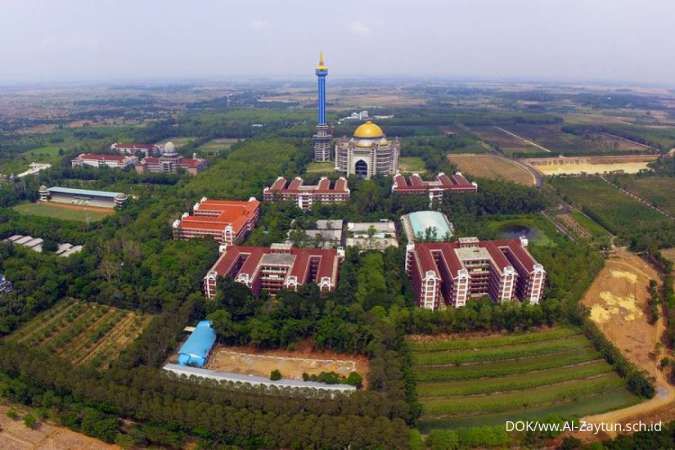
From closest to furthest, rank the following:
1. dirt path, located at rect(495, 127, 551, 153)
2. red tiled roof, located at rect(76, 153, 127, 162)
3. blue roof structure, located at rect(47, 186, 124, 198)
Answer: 1. blue roof structure, located at rect(47, 186, 124, 198)
2. red tiled roof, located at rect(76, 153, 127, 162)
3. dirt path, located at rect(495, 127, 551, 153)

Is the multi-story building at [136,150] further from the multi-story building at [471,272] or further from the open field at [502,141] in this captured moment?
the open field at [502,141]

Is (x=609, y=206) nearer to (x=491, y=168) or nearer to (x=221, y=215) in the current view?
(x=491, y=168)

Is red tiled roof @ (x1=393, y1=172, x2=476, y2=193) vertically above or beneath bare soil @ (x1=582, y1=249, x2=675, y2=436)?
above

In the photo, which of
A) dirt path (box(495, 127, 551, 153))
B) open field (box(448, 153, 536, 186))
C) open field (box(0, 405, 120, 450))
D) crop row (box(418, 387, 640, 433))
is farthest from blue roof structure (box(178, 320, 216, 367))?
dirt path (box(495, 127, 551, 153))

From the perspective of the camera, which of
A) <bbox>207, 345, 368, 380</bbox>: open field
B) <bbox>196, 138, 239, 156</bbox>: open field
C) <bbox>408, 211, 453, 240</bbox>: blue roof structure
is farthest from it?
<bbox>196, 138, 239, 156</bbox>: open field

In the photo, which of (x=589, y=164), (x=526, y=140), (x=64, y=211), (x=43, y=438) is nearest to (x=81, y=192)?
(x=64, y=211)

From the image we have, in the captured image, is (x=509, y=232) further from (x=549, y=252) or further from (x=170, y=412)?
(x=170, y=412)

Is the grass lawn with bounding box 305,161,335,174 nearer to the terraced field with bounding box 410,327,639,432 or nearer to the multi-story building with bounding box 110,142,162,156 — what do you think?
the multi-story building with bounding box 110,142,162,156
